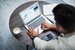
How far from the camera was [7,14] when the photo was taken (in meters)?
2.45

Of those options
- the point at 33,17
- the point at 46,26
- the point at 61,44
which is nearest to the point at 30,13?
the point at 33,17

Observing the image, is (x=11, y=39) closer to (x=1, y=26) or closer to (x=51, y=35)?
(x=1, y=26)

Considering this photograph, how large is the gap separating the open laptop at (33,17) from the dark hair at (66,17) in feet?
1.43

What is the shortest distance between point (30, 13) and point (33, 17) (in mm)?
85

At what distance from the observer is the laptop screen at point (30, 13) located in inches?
62.3

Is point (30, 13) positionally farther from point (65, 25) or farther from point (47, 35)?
point (65, 25)

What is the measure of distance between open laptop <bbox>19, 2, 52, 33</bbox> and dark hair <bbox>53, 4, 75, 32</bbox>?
43 cm

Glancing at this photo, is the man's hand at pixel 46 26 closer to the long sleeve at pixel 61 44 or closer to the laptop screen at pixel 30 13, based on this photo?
the laptop screen at pixel 30 13

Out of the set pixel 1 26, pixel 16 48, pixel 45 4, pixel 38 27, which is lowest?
pixel 16 48

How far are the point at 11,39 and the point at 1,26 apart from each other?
273mm

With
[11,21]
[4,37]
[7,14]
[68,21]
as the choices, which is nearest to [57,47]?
[68,21]

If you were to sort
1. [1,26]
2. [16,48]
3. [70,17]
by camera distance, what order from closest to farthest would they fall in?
[70,17]
[16,48]
[1,26]

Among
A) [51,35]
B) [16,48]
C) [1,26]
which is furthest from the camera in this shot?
[1,26]

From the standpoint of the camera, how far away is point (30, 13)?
5.33 feet
